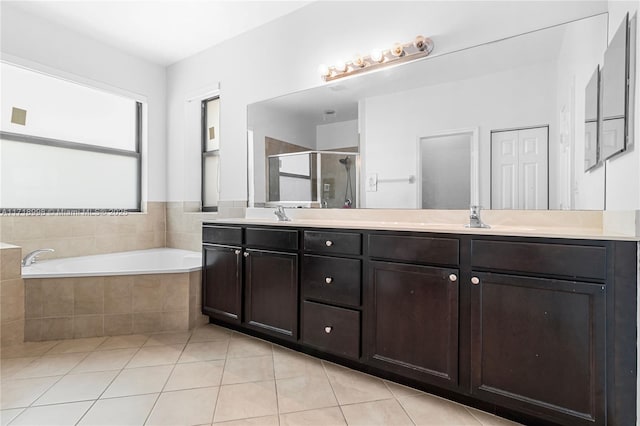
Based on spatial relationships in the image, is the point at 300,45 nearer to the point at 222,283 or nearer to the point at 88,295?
the point at 222,283

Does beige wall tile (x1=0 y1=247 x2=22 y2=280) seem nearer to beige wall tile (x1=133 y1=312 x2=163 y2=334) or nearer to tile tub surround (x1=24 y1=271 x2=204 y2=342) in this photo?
tile tub surround (x1=24 y1=271 x2=204 y2=342)

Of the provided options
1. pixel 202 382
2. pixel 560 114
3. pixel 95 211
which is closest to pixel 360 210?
pixel 560 114

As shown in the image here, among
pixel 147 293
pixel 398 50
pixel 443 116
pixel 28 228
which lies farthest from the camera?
pixel 28 228

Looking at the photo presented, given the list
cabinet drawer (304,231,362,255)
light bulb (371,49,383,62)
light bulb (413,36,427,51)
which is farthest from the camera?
light bulb (371,49,383,62)

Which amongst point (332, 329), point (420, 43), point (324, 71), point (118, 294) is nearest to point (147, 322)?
point (118, 294)

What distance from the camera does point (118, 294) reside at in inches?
105

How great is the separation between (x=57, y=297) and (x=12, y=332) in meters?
0.32

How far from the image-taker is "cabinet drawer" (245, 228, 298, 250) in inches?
89.0

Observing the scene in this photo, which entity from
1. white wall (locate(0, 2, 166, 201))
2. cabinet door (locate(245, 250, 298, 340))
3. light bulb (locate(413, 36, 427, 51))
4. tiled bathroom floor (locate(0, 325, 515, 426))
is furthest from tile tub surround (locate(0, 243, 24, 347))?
light bulb (locate(413, 36, 427, 51))

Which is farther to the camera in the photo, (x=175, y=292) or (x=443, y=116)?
(x=175, y=292)

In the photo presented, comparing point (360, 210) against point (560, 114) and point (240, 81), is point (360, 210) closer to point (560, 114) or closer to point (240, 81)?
point (560, 114)

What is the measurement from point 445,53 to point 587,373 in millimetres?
1834

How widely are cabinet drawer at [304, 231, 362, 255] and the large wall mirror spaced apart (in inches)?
19.7

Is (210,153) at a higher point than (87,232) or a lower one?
higher
